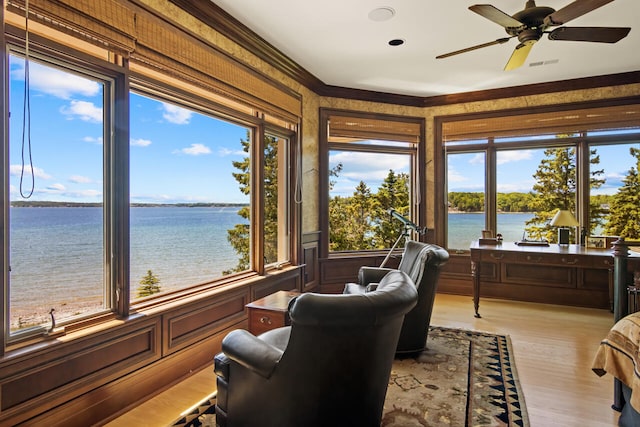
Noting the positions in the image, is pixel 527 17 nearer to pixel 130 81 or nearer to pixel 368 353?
pixel 368 353

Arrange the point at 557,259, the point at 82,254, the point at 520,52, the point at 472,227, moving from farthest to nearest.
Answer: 1. the point at 472,227
2. the point at 557,259
3. the point at 520,52
4. the point at 82,254

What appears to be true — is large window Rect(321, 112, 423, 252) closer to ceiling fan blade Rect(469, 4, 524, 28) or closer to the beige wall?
the beige wall

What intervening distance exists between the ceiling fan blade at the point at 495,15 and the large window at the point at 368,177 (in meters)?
2.65

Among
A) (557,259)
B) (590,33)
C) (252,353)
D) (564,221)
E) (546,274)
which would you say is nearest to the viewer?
(252,353)

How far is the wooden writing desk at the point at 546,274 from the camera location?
387 cm

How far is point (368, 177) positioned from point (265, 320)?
3127 millimetres

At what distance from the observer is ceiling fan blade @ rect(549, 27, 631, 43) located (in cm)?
247

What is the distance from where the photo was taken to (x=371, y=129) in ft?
16.8

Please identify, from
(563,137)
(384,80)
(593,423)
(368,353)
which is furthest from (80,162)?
(563,137)

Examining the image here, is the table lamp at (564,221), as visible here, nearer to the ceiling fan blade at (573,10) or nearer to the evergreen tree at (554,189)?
the evergreen tree at (554,189)

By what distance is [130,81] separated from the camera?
7.77 ft

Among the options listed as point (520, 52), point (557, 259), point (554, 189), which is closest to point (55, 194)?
point (520, 52)

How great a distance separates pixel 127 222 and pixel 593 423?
3027 millimetres

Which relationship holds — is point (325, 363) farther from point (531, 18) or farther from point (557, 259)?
point (557, 259)
